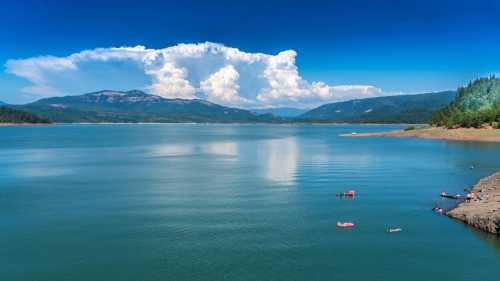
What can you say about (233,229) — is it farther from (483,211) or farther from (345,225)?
(483,211)

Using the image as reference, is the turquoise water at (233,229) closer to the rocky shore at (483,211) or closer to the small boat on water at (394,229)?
the small boat on water at (394,229)

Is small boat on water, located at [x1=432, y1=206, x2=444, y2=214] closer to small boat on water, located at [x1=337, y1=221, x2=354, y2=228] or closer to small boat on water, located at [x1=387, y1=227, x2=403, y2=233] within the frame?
small boat on water, located at [x1=387, y1=227, x2=403, y2=233]

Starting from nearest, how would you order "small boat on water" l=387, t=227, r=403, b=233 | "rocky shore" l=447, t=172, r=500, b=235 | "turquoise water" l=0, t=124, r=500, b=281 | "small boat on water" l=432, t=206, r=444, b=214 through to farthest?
"turquoise water" l=0, t=124, r=500, b=281, "rocky shore" l=447, t=172, r=500, b=235, "small boat on water" l=387, t=227, r=403, b=233, "small boat on water" l=432, t=206, r=444, b=214

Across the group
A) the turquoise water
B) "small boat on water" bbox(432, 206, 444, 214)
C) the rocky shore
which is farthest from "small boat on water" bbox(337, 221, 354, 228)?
"small boat on water" bbox(432, 206, 444, 214)

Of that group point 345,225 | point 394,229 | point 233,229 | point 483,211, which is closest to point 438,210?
point 483,211

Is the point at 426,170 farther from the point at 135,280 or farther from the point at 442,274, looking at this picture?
the point at 135,280

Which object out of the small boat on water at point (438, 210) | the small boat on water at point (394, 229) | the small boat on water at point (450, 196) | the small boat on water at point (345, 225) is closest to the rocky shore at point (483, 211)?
the small boat on water at point (438, 210)

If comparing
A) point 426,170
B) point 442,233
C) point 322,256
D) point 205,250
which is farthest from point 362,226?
point 426,170

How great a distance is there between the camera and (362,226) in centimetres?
4409

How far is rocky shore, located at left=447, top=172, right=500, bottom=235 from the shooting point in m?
41.6

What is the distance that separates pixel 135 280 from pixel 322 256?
48.0ft

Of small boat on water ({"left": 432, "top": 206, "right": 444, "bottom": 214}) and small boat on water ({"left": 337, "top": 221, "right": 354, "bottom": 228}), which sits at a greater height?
small boat on water ({"left": 432, "top": 206, "right": 444, "bottom": 214})

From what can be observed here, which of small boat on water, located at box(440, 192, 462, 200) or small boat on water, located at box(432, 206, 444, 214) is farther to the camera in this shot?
small boat on water, located at box(440, 192, 462, 200)

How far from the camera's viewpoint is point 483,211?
44938 millimetres
